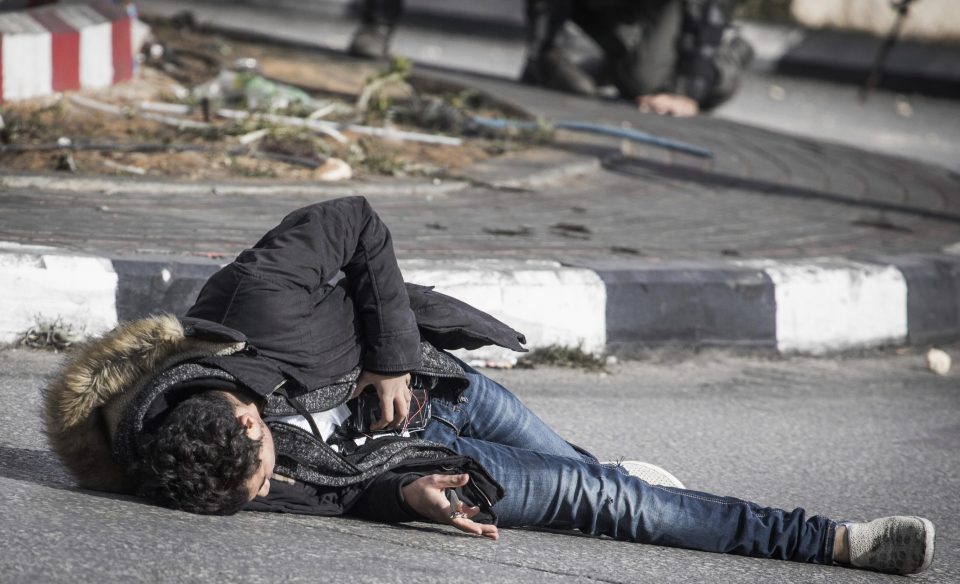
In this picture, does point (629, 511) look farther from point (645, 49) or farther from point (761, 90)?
point (761, 90)

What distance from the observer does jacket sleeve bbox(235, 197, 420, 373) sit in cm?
250

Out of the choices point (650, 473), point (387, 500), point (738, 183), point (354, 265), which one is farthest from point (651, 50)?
point (387, 500)

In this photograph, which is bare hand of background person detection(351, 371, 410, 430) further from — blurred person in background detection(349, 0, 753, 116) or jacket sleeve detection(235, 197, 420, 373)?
blurred person in background detection(349, 0, 753, 116)

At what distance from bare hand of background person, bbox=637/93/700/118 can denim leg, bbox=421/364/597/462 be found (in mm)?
5775

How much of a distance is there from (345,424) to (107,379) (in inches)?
20.0

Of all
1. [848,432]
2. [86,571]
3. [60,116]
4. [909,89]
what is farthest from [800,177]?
[909,89]

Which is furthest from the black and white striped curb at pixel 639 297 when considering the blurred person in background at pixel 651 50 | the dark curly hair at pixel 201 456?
the blurred person in background at pixel 651 50

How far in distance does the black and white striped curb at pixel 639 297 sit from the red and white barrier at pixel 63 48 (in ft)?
7.78

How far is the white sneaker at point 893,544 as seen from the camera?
2637 mm

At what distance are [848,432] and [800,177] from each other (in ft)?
10.8

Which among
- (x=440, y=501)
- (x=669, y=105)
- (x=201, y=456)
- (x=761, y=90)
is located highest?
(x=201, y=456)

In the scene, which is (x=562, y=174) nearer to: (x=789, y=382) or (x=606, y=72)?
(x=789, y=382)

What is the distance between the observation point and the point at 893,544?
265 cm

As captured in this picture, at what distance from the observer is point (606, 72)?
913 centimetres
